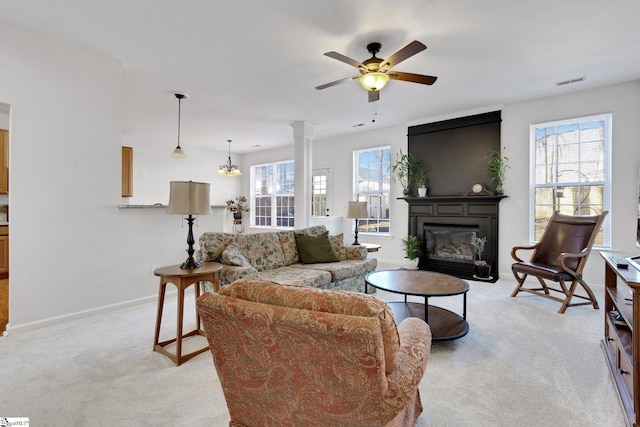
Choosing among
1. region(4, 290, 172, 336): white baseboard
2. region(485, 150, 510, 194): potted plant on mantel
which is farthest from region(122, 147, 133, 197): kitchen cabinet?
region(485, 150, 510, 194): potted plant on mantel

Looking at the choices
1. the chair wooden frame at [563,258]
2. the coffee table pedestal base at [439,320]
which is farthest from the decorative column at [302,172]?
the chair wooden frame at [563,258]

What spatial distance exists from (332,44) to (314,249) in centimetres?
221

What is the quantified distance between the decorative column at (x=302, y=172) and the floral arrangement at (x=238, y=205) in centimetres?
271

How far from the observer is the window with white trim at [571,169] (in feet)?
13.6

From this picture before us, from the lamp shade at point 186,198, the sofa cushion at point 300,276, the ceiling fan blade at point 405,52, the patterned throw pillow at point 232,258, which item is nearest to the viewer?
the ceiling fan blade at point 405,52

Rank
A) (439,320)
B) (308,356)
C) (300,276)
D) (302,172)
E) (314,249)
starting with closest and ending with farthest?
(308,356), (439,320), (300,276), (314,249), (302,172)

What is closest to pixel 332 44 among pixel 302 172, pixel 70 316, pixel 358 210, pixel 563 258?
pixel 358 210

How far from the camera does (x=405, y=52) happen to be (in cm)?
251

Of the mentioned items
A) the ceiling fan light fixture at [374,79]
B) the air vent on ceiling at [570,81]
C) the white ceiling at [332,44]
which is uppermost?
the air vent on ceiling at [570,81]

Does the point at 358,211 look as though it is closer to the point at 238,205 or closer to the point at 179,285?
the point at 179,285

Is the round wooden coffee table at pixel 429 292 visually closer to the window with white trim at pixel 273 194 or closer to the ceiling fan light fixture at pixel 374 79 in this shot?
the ceiling fan light fixture at pixel 374 79

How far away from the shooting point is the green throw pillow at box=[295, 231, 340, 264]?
3820 millimetres

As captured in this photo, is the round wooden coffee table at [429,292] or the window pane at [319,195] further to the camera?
the window pane at [319,195]

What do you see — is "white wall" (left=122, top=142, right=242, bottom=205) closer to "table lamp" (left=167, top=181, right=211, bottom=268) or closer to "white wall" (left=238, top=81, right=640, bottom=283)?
"white wall" (left=238, top=81, right=640, bottom=283)
